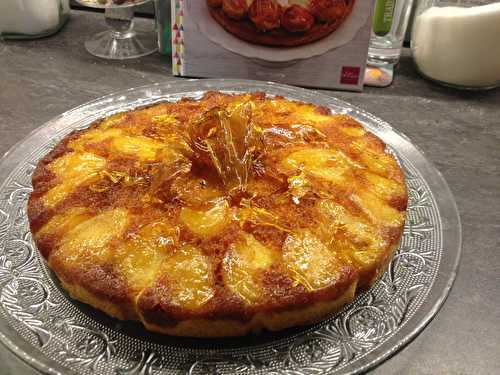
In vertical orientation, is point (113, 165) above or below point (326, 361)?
above

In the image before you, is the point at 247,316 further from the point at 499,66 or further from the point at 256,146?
the point at 499,66

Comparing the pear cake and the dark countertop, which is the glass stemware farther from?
the pear cake

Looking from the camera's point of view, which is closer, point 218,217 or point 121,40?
point 218,217

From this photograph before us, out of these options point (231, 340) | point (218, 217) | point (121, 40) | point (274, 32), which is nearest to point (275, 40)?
point (274, 32)

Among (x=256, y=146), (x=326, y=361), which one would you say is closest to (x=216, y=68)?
(x=256, y=146)

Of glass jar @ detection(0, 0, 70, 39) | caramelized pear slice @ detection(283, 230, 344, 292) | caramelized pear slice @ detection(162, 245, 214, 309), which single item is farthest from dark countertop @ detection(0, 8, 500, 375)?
caramelized pear slice @ detection(162, 245, 214, 309)

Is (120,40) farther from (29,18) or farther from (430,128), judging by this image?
(430,128)
